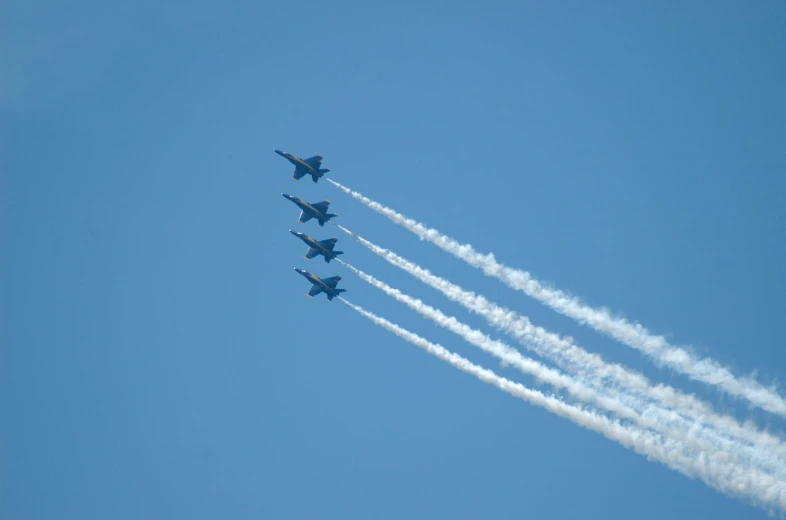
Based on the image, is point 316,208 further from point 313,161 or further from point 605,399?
point 605,399

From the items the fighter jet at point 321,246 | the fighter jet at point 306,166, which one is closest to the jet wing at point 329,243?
the fighter jet at point 321,246

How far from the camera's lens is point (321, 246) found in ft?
255

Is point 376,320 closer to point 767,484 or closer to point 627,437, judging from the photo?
point 627,437

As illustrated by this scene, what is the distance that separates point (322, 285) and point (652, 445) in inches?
1084

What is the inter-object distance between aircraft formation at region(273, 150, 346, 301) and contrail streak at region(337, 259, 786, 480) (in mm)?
1801

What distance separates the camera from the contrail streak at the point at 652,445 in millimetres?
55500

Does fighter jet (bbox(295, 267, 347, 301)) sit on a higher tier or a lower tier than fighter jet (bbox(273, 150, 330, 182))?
lower

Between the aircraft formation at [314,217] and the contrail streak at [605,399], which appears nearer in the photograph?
the contrail streak at [605,399]

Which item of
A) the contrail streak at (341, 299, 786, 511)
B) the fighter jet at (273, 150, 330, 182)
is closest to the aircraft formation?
the fighter jet at (273, 150, 330, 182)

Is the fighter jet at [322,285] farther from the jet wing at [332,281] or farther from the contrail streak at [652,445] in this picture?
the contrail streak at [652,445]

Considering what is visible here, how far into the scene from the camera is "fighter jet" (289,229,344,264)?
77812 millimetres

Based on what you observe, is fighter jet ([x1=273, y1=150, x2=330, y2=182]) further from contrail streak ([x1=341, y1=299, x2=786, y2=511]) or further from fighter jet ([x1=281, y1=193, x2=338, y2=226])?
contrail streak ([x1=341, y1=299, x2=786, y2=511])

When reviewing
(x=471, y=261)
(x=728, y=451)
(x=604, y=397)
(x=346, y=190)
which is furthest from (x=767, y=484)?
(x=346, y=190)

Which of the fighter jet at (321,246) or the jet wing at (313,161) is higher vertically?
the jet wing at (313,161)
